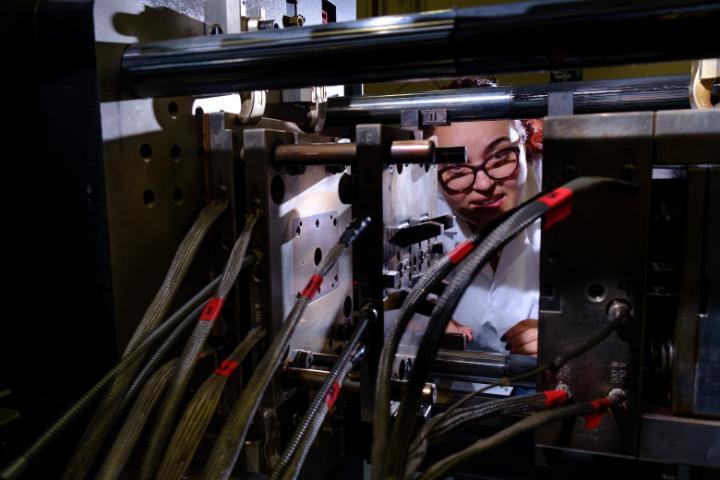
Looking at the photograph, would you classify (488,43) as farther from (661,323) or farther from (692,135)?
(661,323)

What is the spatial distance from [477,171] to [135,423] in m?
1.34

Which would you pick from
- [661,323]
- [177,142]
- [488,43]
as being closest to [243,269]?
[177,142]

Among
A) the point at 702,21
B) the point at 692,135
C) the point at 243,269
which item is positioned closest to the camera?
the point at 702,21

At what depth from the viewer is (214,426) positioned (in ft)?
2.56

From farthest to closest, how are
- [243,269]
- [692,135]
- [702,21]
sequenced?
1. [243,269]
2. [692,135]
3. [702,21]

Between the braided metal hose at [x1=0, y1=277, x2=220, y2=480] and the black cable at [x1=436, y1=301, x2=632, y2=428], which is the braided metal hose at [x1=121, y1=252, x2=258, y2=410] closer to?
the braided metal hose at [x1=0, y1=277, x2=220, y2=480]

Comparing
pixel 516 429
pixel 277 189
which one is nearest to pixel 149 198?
pixel 277 189

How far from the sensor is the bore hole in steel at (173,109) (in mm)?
729

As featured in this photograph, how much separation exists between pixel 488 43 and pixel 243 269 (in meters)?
0.41

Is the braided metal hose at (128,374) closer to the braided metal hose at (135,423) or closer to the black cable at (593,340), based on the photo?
the braided metal hose at (135,423)

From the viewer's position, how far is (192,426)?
0.61 metres

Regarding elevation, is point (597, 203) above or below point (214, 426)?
above

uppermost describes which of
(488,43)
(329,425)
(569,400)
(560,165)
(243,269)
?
(488,43)

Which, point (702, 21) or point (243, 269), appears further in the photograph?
point (243, 269)
